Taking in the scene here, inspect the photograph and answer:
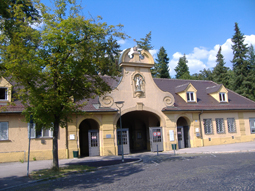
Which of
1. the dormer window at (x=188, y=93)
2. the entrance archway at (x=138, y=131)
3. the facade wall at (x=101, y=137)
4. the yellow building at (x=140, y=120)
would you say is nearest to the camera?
the facade wall at (x=101, y=137)

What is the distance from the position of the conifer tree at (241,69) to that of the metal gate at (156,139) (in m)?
21.8

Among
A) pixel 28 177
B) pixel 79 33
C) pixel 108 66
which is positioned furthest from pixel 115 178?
pixel 79 33

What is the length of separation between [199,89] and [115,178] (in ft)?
69.6

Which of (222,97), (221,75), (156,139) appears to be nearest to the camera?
(156,139)

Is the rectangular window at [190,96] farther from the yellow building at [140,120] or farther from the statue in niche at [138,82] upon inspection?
the statue in niche at [138,82]

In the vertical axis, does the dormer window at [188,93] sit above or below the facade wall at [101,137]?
above

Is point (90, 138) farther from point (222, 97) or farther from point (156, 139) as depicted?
point (222, 97)

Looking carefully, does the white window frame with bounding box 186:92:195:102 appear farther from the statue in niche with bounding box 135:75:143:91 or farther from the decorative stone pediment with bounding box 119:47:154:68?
the statue in niche with bounding box 135:75:143:91

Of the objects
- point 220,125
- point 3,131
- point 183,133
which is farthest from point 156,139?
point 3,131

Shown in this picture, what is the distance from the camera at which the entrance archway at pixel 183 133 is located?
23969 mm

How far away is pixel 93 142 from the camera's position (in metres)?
20.7

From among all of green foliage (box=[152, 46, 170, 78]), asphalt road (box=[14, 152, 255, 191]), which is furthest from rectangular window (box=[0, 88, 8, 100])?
green foliage (box=[152, 46, 170, 78])

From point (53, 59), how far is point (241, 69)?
110 ft

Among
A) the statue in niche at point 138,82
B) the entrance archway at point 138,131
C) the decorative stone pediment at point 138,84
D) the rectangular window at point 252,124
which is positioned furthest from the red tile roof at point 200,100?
the entrance archway at point 138,131
